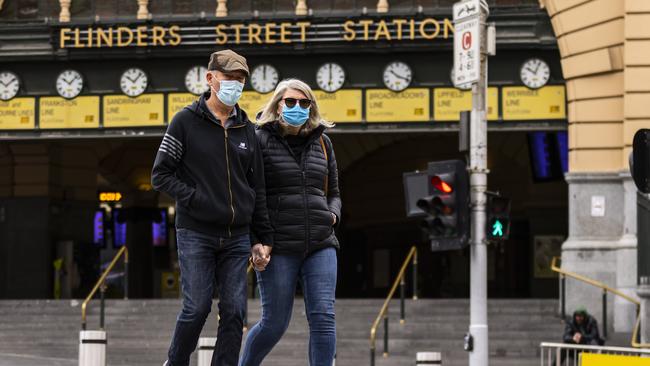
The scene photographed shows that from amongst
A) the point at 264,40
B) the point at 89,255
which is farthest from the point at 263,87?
the point at 89,255

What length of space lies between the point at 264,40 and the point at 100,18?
356 cm

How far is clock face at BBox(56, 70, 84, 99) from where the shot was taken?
2923 centimetres

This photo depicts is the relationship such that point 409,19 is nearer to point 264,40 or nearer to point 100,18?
point 264,40

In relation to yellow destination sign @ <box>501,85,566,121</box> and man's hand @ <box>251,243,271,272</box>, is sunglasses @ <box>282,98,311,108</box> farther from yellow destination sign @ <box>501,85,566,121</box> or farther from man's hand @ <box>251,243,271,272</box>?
yellow destination sign @ <box>501,85,566,121</box>

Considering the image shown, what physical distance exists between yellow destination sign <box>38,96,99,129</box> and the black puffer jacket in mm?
20808

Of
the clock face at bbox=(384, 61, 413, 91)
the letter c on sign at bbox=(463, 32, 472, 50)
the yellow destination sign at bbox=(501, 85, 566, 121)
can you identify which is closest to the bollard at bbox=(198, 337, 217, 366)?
the letter c on sign at bbox=(463, 32, 472, 50)

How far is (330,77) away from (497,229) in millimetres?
13409

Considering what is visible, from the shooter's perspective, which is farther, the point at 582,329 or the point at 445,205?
the point at 582,329

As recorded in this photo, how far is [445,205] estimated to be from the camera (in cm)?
1466

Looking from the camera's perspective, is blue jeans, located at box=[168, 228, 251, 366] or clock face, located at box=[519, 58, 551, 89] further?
clock face, located at box=[519, 58, 551, 89]

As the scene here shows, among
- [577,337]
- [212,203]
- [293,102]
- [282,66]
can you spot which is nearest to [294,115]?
[293,102]

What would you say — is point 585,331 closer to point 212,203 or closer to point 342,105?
point 342,105

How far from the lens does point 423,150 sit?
3997cm

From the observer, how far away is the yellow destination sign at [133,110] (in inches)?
1137
